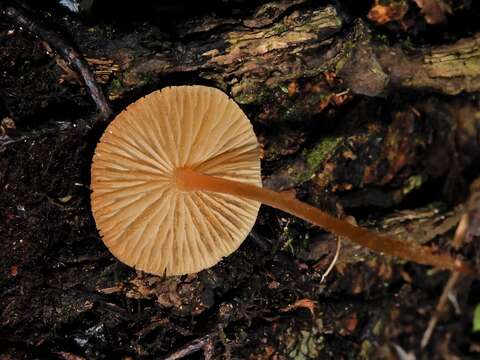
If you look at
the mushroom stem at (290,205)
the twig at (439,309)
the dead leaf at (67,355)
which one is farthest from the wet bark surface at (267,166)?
the mushroom stem at (290,205)

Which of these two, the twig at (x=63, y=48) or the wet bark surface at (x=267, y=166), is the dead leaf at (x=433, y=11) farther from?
the twig at (x=63, y=48)

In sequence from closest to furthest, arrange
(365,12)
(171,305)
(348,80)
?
(171,305) → (348,80) → (365,12)

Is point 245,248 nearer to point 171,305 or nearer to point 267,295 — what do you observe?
point 267,295

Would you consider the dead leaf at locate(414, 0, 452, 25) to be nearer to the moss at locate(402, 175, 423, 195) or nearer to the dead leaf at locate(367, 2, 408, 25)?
the dead leaf at locate(367, 2, 408, 25)

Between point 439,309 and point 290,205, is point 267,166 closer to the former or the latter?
point 290,205

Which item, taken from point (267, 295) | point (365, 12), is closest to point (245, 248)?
point (267, 295)

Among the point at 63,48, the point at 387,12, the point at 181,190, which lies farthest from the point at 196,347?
the point at 387,12

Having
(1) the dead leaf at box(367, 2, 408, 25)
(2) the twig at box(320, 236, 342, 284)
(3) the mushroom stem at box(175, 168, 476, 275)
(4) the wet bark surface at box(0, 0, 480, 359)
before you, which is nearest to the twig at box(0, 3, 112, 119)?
(4) the wet bark surface at box(0, 0, 480, 359)
